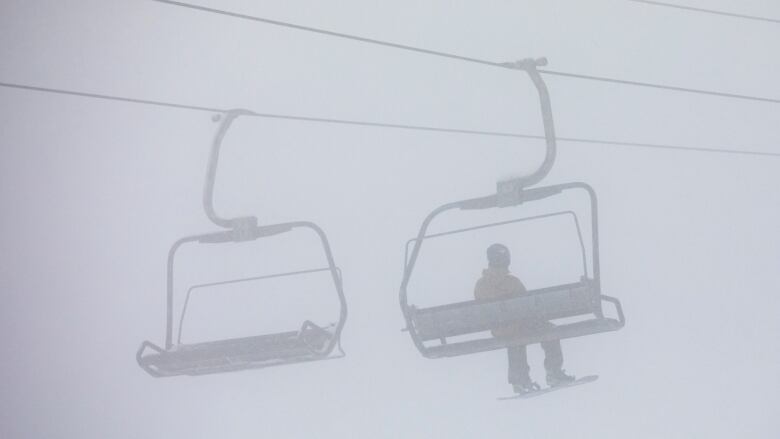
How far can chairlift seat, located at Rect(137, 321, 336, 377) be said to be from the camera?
14.2ft

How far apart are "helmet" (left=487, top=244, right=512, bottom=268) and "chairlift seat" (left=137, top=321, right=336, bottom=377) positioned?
1653 millimetres

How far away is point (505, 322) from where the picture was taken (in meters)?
4.25

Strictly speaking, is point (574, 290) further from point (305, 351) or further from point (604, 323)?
point (305, 351)

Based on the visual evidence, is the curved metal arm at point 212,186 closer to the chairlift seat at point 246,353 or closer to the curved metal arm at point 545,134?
the chairlift seat at point 246,353

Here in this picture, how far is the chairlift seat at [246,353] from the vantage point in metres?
4.33

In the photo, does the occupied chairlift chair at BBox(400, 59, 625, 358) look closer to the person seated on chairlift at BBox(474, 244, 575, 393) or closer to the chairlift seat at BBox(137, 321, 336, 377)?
the chairlift seat at BBox(137, 321, 336, 377)

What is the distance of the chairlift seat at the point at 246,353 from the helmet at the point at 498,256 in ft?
5.42

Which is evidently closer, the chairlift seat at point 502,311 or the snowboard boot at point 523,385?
the chairlift seat at point 502,311

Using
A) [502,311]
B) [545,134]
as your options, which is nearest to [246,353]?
[502,311]

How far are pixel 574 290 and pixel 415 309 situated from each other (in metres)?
0.80

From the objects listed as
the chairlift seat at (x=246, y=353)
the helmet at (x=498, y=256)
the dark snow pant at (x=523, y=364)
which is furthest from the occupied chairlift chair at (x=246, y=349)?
the dark snow pant at (x=523, y=364)

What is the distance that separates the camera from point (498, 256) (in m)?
5.76

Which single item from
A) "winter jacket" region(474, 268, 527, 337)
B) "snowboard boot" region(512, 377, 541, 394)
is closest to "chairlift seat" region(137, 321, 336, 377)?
"winter jacket" region(474, 268, 527, 337)

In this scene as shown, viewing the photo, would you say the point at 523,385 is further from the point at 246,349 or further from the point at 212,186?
the point at 212,186
